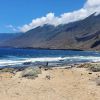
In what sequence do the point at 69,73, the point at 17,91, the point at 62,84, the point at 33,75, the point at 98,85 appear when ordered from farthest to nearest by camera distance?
the point at 69,73, the point at 33,75, the point at 62,84, the point at 98,85, the point at 17,91

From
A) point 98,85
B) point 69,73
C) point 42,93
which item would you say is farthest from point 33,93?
point 69,73

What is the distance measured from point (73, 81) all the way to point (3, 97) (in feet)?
20.7

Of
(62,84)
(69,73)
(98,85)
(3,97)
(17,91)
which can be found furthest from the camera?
(69,73)

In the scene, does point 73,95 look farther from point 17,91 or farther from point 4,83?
point 4,83

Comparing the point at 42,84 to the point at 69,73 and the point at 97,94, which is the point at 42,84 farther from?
the point at 69,73

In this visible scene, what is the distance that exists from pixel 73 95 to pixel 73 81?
474 centimetres

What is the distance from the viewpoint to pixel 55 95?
15.9 meters

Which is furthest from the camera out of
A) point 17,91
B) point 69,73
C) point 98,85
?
point 69,73

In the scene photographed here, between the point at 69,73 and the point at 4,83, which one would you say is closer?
the point at 4,83

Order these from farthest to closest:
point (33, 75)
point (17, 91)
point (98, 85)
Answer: point (33, 75), point (98, 85), point (17, 91)

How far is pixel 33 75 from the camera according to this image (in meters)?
22.5

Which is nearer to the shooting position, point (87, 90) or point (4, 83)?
point (87, 90)

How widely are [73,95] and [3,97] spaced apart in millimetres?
3332

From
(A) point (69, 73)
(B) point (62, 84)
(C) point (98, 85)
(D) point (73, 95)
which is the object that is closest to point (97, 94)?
(D) point (73, 95)
